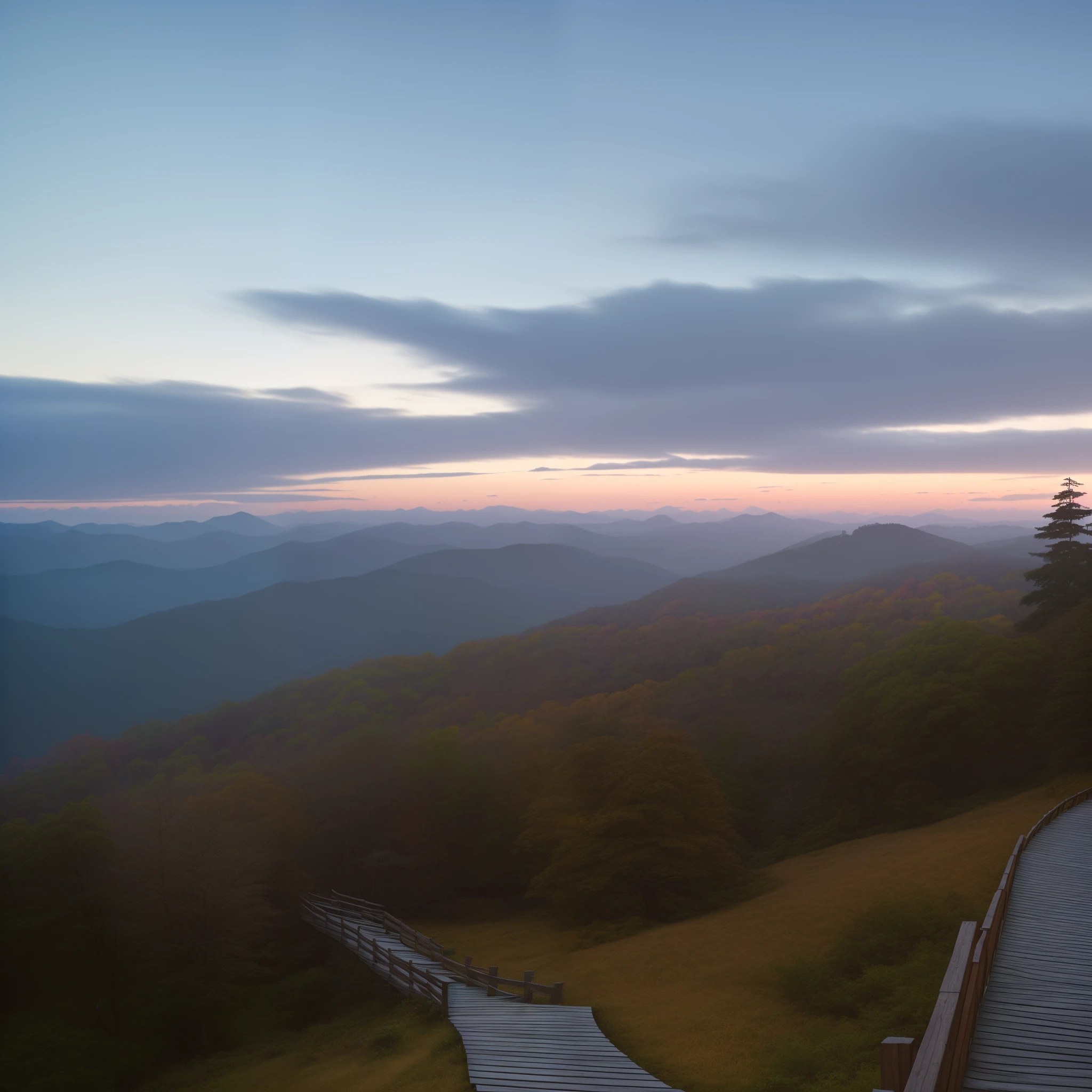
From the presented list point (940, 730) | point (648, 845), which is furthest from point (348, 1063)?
point (940, 730)

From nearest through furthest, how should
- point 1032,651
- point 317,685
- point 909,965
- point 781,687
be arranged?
point 909,965
point 1032,651
point 781,687
point 317,685

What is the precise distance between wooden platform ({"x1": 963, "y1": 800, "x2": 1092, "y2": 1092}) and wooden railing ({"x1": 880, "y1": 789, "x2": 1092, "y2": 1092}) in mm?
221

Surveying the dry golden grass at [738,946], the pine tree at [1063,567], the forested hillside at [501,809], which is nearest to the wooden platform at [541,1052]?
the dry golden grass at [738,946]

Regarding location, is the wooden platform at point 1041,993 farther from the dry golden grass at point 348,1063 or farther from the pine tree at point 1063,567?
the pine tree at point 1063,567

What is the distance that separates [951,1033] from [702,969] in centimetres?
1526

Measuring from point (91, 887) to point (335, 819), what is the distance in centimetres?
1600

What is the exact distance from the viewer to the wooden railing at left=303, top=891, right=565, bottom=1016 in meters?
16.7

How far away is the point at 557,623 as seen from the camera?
163375 mm

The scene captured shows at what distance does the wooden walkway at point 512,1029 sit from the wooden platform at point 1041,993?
4.50 m

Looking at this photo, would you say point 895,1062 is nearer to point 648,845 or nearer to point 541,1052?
point 541,1052

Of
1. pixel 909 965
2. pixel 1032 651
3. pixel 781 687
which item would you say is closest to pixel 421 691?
pixel 781 687

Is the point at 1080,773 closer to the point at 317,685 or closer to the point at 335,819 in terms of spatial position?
the point at 335,819

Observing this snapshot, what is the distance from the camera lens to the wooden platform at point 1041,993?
25.3 ft

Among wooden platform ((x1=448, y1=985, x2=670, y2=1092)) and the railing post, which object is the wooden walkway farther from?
the railing post
